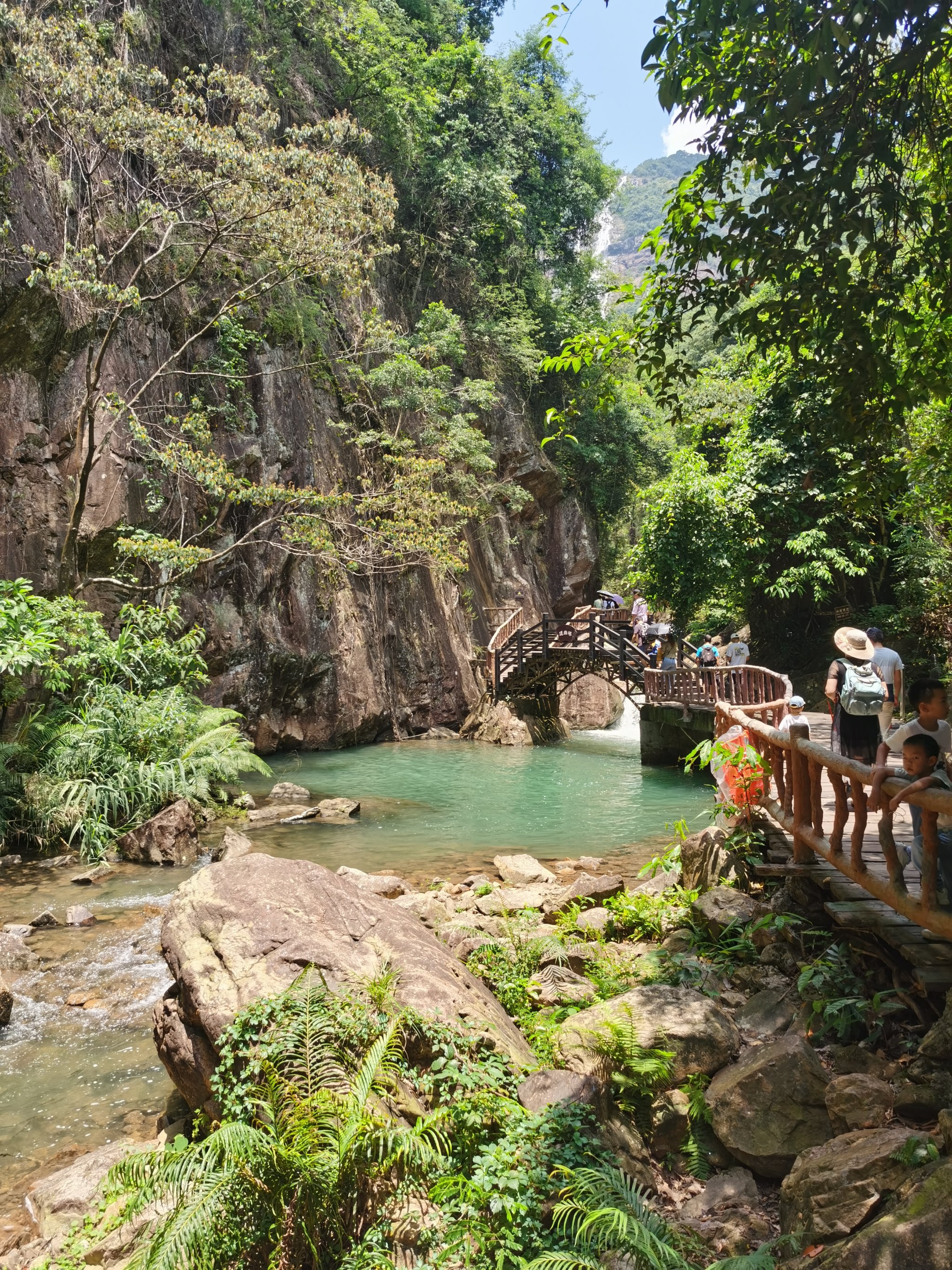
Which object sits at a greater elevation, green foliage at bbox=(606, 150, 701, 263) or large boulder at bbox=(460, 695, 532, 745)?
green foliage at bbox=(606, 150, 701, 263)

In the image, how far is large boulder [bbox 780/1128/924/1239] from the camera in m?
2.53

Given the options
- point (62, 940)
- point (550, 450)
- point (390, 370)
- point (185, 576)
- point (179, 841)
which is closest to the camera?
point (62, 940)

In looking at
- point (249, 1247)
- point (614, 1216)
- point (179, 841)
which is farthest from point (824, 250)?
point (179, 841)

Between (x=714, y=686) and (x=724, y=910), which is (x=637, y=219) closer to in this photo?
(x=714, y=686)

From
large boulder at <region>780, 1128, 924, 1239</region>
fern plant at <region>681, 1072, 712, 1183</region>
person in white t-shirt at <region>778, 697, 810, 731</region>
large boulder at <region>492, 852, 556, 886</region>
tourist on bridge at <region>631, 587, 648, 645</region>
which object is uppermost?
tourist on bridge at <region>631, 587, 648, 645</region>

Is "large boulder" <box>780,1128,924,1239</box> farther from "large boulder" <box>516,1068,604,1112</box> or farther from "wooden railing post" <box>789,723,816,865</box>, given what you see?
"wooden railing post" <box>789,723,816,865</box>

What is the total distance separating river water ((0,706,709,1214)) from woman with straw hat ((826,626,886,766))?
3.18 meters

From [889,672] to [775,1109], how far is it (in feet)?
18.1

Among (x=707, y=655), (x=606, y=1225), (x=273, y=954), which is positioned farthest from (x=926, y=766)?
(x=707, y=655)

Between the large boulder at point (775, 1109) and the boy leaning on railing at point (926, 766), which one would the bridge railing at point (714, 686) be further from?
the large boulder at point (775, 1109)

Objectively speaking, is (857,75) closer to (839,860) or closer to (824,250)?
(824,250)

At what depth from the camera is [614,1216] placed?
2727 millimetres

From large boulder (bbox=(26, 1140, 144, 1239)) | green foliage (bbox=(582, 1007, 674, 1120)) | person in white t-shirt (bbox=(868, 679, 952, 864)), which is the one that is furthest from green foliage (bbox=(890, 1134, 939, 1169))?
large boulder (bbox=(26, 1140, 144, 1239))

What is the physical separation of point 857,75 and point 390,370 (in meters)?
16.8
